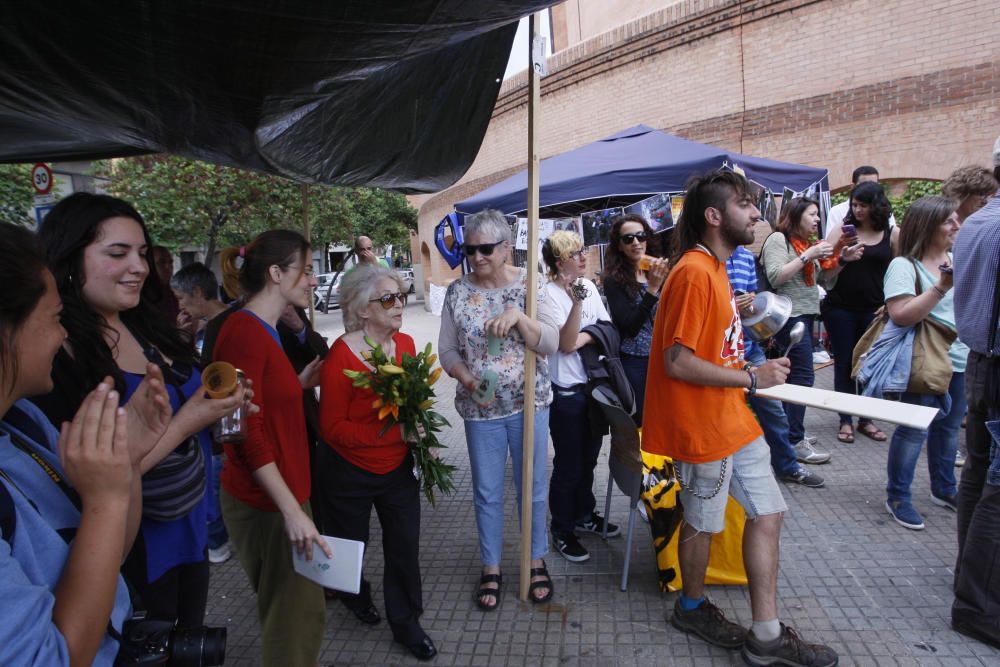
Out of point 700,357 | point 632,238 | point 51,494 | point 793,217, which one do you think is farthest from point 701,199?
point 793,217

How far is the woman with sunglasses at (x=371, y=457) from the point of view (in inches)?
98.6

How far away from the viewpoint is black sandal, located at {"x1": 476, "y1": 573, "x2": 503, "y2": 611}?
3.02 m

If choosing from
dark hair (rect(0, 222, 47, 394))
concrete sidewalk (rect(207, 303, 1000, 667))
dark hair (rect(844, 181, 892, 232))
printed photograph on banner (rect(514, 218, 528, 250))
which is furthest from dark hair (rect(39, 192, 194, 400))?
dark hair (rect(844, 181, 892, 232))

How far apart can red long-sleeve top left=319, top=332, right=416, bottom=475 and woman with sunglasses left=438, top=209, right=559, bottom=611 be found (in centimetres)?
50

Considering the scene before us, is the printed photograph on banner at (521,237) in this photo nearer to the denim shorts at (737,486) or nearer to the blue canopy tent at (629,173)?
the blue canopy tent at (629,173)

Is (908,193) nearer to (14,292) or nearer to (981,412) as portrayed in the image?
(981,412)

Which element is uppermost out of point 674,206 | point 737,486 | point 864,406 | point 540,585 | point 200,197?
point 200,197

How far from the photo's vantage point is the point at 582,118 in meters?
12.8

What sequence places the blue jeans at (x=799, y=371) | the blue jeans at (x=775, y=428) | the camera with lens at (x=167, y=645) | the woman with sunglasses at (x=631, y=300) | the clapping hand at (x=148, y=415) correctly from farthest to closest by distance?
the blue jeans at (x=799, y=371), the blue jeans at (x=775, y=428), the woman with sunglasses at (x=631, y=300), the clapping hand at (x=148, y=415), the camera with lens at (x=167, y=645)


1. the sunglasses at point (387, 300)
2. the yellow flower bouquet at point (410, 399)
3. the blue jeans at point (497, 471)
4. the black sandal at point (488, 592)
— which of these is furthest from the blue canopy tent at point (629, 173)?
the black sandal at point (488, 592)

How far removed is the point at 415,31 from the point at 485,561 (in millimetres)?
2552

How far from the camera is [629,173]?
482cm

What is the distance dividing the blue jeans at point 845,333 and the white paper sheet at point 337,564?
4.43m

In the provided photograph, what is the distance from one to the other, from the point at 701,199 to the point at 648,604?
6.74 feet
